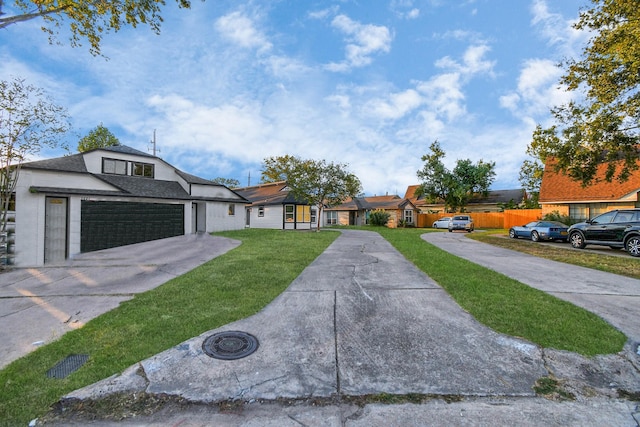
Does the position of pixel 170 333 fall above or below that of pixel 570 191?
below

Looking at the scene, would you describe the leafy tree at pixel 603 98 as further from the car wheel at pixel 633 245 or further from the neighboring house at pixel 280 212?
the neighboring house at pixel 280 212

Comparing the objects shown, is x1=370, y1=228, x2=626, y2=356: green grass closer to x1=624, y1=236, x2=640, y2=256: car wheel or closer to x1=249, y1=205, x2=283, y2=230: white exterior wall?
x1=624, y1=236, x2=640, y2=256: car wheel

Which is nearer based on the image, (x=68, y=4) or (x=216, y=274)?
(x=68, y=4)

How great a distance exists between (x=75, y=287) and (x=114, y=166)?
1230 cm

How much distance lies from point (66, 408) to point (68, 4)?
8.11m

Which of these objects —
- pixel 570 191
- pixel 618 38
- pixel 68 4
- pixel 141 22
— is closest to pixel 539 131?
pixel 618 38

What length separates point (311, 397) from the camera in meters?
2.87

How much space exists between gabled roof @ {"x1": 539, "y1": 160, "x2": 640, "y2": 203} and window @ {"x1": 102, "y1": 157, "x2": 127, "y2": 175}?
26.4 meters

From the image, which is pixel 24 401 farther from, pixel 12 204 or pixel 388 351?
pixel 12 204

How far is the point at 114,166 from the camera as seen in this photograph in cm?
1677

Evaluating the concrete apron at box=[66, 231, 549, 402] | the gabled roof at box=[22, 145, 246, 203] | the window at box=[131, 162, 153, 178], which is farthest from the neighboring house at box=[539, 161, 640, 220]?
the window at box=[131, 162, 153, 178]

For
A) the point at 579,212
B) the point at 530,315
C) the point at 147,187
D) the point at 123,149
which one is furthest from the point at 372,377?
the point at 579,212

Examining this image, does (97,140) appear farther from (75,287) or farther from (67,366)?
(67,366)

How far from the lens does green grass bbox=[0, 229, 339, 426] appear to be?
9.65 ft
